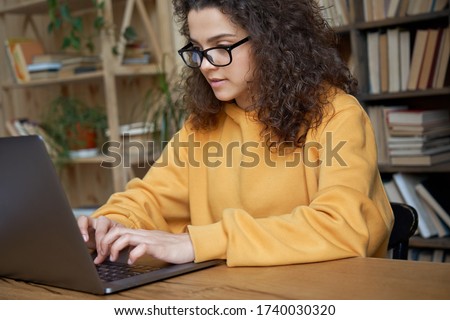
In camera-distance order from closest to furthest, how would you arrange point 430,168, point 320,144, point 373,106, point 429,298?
1. point 429,298
2. point 320,144
3. point 430,168
4. point 373,106

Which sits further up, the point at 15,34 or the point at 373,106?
the point at 15,34

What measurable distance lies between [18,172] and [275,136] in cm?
65

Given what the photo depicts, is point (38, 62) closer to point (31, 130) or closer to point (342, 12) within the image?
point (31, 130)

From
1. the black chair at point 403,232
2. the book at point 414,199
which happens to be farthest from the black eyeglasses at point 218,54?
the book at point 414,199

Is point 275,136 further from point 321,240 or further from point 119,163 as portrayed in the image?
point 119,163

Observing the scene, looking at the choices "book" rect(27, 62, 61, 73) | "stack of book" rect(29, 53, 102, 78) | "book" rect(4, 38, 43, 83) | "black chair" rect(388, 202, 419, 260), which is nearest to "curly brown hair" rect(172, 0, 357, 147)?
"black chair" rect(388, 202, 419, 260)

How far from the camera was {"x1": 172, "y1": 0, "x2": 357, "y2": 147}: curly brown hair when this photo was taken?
4.83ft

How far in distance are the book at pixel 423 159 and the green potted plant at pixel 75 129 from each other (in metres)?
1.53

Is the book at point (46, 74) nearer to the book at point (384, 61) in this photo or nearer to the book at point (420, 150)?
the book at point (384, 61)

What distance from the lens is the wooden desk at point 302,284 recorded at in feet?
3.18

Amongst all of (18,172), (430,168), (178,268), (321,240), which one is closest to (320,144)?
(321,240)

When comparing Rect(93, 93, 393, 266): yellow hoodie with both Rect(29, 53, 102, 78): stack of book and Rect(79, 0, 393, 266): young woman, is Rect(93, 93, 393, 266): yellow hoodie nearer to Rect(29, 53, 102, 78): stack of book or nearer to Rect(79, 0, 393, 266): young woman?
Rect(79, 0, 393, 266): young woman

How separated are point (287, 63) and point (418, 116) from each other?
1.44 meters
